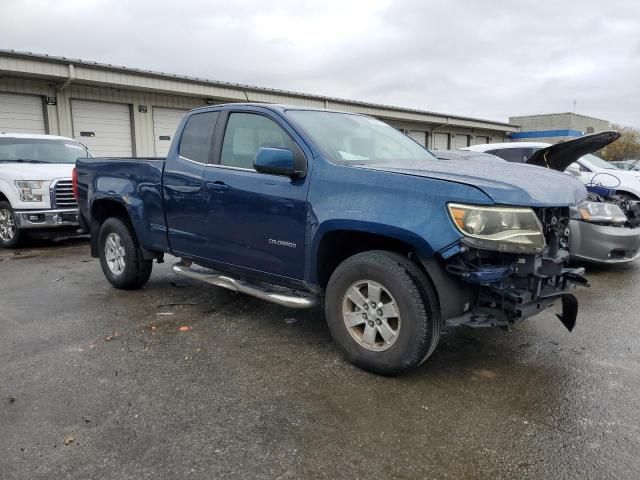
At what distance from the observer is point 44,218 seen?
8133 millimetres

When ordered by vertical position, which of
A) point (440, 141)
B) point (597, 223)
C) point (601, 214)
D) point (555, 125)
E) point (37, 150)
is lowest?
point (597, 223)

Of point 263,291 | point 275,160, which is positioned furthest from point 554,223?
point 263,291

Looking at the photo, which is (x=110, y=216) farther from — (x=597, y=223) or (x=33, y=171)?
(x=597, y=223)

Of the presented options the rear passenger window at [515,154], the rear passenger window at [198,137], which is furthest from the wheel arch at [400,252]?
the rear passenger window at [515,154]

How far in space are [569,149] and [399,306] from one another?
4333 mm

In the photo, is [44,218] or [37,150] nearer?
[44,218]

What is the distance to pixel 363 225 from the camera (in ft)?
10.8

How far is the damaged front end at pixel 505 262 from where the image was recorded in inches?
116

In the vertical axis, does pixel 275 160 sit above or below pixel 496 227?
above

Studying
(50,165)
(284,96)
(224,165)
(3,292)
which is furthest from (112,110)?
(224,165)

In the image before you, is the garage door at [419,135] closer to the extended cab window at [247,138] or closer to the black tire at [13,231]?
the black tire at [13,231]

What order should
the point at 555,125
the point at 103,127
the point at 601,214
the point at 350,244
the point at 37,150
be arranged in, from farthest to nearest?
the point at 555,125 < the point at 103,127 < the point at 37,150 < the point at 601,214 < the point at 350,244

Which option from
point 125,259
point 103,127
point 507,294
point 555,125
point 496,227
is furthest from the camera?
point 555,125

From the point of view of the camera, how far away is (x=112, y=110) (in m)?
15.6
